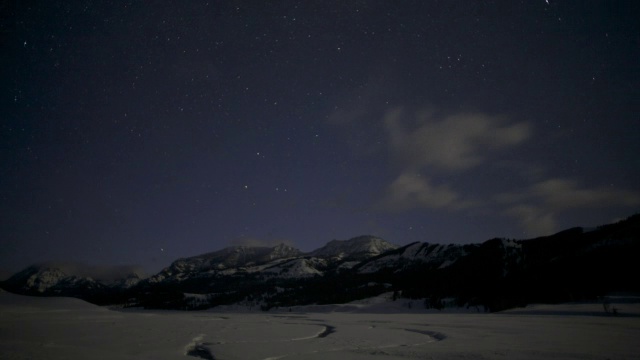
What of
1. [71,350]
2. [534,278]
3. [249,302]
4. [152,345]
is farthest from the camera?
[249,302]

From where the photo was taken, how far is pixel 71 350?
14.5m

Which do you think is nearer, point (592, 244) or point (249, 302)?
point (592, 244)

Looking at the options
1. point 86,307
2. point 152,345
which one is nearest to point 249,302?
point 86,307

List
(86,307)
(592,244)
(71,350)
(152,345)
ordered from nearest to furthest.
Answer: (71,350) → (152,345) → (86,307) → (592,244)

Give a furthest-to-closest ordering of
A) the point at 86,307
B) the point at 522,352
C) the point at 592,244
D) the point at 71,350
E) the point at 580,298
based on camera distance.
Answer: the point at 592,244
the point at 580,298
the point at 86,307
the point at 71,350
the point at 522,352

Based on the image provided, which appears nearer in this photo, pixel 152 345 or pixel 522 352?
pixel 522 352

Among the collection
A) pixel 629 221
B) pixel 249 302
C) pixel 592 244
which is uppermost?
pixel 629 221

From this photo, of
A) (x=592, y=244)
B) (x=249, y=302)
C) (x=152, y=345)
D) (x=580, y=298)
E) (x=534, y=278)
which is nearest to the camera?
(x=152, y=345)

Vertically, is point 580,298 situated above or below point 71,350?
below

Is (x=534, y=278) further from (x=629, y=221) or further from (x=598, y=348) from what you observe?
(x=598, y=348)

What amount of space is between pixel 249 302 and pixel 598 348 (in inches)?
6650

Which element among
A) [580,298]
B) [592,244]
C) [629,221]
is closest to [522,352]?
[580,298]

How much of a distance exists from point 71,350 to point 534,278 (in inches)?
3740

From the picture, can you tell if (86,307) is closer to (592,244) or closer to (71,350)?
(71,350)
